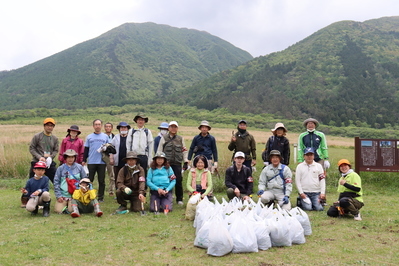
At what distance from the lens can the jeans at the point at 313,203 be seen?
7.65 meters

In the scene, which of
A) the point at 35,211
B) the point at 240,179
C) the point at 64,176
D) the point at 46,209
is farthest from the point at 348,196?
the point at 35,211

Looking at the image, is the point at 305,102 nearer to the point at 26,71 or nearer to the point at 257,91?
the point at 257,91

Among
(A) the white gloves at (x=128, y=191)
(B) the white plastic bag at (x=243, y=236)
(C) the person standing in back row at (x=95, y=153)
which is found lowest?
(B) the white plastic bag at (x=243, y=236)

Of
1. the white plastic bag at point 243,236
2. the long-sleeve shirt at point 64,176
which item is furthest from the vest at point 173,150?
the white plastic bag at point 243,236

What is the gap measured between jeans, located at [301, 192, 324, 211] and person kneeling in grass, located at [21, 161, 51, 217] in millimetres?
5298

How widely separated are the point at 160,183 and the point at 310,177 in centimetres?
329

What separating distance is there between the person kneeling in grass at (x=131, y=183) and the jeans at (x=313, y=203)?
347cm

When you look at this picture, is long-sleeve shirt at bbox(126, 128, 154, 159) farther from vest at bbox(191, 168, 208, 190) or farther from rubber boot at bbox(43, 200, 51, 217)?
rubber boot at bbox(43, 200, 51, 217)

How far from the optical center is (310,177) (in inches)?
309

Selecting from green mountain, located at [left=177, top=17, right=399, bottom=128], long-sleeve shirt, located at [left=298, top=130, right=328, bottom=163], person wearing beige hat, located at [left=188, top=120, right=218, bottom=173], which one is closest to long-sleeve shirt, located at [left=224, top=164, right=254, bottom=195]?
person wearing beige hat, located at [left=188, top=120, right=218, bottom=173]

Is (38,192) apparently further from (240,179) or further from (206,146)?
(240,179)

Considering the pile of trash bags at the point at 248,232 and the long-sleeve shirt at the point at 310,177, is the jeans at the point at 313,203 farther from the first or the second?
the pile of trash bags at the point at 248,232

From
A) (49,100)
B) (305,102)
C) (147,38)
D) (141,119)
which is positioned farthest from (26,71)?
(141,119)

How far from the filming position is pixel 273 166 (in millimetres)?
7664
